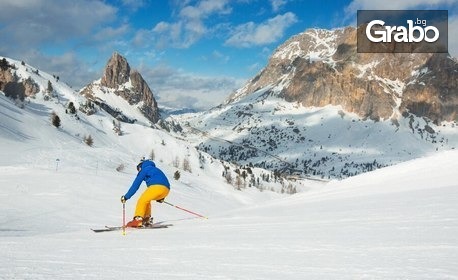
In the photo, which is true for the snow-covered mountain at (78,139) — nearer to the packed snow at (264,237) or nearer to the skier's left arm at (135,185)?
the packed snow at (264,237)

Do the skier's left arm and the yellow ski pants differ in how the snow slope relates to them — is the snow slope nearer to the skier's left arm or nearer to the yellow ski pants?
the yellow ski pants

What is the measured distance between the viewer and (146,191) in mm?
16312

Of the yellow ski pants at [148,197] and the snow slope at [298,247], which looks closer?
the snow slope at [298,247]

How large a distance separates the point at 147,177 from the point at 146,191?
494 millimetres

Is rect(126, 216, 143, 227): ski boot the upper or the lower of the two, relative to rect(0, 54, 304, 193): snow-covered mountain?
lower

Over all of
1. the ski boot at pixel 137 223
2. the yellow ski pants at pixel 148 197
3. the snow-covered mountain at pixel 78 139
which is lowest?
the ski boot at pixel 137 223

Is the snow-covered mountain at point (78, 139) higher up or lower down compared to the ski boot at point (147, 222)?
higher up

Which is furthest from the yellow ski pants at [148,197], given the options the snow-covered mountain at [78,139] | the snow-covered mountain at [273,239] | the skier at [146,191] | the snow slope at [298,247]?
the snow-covered mountain at [78,139]

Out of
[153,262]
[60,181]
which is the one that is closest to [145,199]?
[153,262]

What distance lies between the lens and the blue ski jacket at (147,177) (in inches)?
636

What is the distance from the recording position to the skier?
52.9 feet

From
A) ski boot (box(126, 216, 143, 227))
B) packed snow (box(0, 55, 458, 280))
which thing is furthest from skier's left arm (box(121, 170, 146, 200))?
packed snow (box(0, 55, 458, 280))

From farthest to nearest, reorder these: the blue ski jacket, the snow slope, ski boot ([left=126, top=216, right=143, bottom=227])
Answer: the blue ski jacket, ski boot ([left=126, top=216, right=143, bottom=227]), the snow slope

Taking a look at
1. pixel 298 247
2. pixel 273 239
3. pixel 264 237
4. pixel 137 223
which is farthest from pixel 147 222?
pixel 298 247
